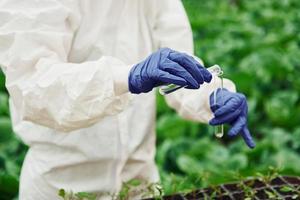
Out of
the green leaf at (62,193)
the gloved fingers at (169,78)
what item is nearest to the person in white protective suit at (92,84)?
the gloved fingers at (169,78)

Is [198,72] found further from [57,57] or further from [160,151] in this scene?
[160,151]

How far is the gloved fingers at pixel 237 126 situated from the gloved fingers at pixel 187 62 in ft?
0.78

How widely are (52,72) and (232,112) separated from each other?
1.52 feet

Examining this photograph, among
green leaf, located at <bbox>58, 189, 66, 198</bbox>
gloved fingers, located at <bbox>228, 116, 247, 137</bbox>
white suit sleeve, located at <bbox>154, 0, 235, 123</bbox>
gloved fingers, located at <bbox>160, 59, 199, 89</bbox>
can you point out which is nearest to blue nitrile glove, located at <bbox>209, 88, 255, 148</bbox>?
gloved fingers, located at <bbox>228, 116, 247, 137</bbox>

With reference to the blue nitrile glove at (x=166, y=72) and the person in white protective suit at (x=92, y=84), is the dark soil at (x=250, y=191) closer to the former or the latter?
the person in white protective suit at (x=92, y=84)

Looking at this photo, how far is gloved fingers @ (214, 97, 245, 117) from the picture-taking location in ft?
6.41

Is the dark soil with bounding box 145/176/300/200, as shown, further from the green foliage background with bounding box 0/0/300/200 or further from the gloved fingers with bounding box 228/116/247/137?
the gloved fingers with bounding box 228/116/247/137

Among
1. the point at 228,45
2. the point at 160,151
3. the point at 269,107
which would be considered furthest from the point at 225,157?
the point at 228,45

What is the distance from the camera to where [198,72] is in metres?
1.78

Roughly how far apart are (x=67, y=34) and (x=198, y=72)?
37cm

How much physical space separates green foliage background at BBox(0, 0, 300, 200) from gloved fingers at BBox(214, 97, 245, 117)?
0.98 feet

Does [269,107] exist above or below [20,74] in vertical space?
below

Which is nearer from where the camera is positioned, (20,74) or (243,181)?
(20,74)

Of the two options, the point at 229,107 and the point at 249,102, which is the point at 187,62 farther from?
the point at 249,102
